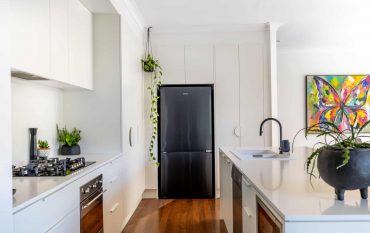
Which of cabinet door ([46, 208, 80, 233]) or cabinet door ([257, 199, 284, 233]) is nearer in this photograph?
cabinet door ([257, 199, 284, 233])

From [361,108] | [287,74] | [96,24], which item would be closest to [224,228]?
[96,24]

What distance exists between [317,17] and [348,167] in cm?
333

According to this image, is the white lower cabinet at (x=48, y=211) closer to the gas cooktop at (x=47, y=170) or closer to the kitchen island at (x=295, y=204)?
the gas cooktop at (x=47, y=170)

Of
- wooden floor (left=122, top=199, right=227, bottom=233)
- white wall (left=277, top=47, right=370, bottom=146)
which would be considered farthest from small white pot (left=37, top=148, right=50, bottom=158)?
white wall (left=277, top=47, right=370, bottom=146)

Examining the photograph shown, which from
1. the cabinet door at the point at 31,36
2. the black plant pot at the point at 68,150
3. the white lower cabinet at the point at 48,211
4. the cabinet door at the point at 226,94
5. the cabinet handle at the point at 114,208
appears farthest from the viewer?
the cabinet door at the point at 226,94

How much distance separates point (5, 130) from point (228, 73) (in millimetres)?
3508

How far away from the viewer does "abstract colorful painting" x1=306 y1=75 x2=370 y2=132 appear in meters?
5.75

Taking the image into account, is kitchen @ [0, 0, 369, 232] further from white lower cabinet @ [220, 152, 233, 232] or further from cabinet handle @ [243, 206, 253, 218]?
cabinet handle @ [243, 206, 253, 218]

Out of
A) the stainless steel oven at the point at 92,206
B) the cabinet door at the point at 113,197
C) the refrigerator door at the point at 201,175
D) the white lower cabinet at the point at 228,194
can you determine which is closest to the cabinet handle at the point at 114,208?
the cabinet door at the point at 113,197

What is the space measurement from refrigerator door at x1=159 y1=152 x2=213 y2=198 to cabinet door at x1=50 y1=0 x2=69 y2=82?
220cm

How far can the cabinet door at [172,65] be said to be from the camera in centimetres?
437

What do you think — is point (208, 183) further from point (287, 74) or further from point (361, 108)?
point (361, 108)

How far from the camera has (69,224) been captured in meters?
1.78

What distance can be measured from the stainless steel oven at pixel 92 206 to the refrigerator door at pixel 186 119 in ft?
6.36
